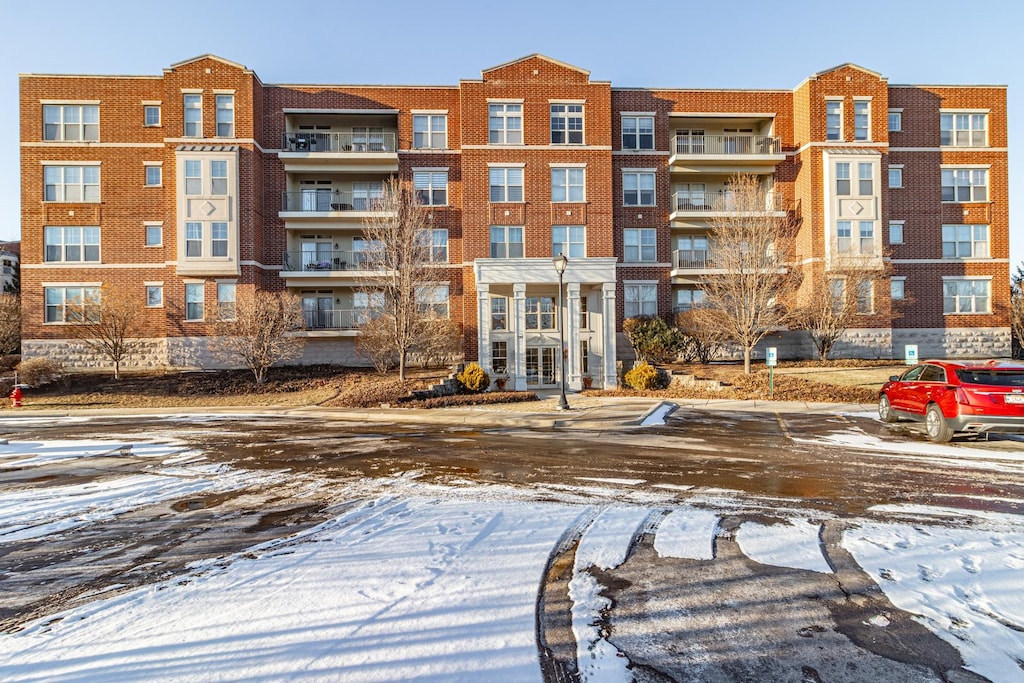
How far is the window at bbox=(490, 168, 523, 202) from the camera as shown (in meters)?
32.2

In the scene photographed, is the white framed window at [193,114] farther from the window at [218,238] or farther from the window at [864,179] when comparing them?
the window at [864,179]

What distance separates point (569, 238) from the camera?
32000 mm

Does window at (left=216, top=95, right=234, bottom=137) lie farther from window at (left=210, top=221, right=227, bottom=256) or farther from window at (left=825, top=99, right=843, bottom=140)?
window at (left=825, top=99, right=843, bottom=140)

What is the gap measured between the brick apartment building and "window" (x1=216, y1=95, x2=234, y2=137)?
11 centimetres

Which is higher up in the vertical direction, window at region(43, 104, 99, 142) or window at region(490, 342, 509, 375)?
window at region(43, 104, 99, 142)

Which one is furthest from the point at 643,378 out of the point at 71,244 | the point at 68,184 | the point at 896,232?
the point at 68,184

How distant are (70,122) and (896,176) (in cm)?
4852

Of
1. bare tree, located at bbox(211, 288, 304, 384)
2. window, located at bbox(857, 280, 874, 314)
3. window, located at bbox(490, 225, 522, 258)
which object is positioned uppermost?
window, located at bbox(490, 225, 522, 258)

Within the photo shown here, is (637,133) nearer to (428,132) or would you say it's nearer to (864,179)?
(428,132)

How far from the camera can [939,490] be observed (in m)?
7.86

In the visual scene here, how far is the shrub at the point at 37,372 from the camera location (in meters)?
25.3

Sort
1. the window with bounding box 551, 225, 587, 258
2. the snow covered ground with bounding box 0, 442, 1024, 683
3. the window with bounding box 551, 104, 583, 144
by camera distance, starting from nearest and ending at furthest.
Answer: the snow covered ground with bounding box 0, 442, 1024, 683, the window with bounding box 551, 225, 587, 258, the window with bounding box 551, 104, 583, 144

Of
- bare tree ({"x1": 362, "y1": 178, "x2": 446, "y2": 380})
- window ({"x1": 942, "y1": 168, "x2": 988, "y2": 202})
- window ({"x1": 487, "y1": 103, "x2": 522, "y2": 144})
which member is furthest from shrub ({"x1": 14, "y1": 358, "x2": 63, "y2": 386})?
window ({"x1": 942, "y1": 168, "x2": 988, "y2": 202})

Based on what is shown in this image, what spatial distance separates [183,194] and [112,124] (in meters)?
6.44
